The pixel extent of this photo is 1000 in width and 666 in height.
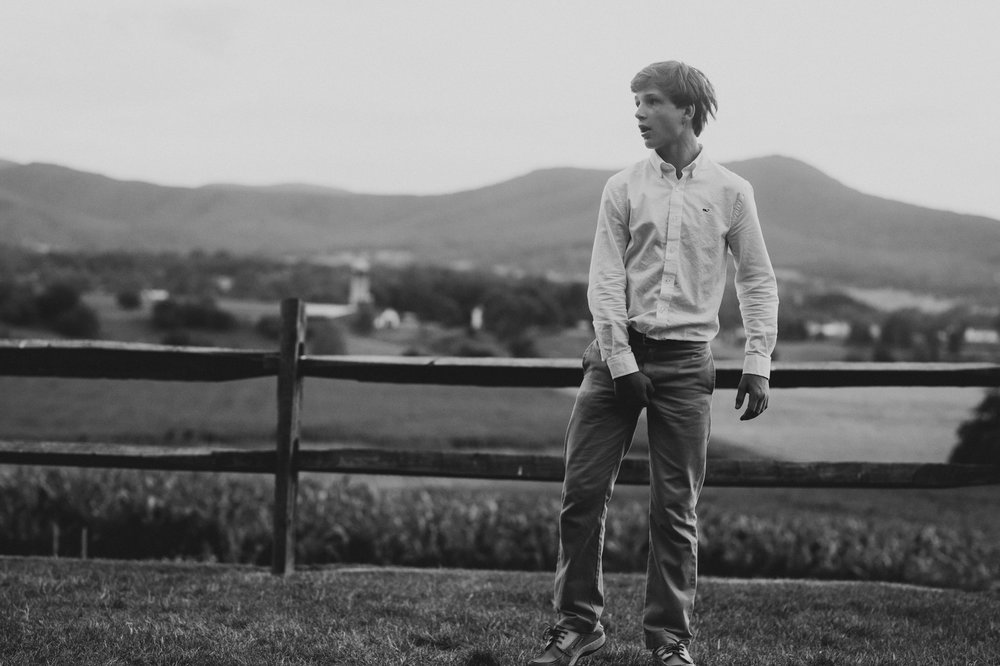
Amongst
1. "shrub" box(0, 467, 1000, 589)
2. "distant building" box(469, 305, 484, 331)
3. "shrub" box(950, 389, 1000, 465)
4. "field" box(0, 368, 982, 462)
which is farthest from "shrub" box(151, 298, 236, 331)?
"shrub" box(0, 467, 1000, 589)

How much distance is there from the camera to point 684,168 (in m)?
3.49

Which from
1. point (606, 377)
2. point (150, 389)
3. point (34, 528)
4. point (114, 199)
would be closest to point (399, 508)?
point (34, 528)

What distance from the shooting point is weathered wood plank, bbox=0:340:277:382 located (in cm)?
497

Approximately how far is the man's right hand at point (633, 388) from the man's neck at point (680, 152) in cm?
77

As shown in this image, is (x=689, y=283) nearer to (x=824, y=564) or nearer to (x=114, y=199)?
(x=824, y=564)

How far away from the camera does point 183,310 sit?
43625mm

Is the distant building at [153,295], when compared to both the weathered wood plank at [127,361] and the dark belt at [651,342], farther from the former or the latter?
the dark belt at [651,342]

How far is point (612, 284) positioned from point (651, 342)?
10.1 inches

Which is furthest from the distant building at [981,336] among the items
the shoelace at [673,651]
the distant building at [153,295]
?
the shoelace at [673,651]

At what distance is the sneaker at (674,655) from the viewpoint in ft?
11.2

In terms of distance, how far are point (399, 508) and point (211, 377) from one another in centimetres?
372

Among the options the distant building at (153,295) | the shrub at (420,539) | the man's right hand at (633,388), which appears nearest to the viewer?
the man's right hand at (633,388)

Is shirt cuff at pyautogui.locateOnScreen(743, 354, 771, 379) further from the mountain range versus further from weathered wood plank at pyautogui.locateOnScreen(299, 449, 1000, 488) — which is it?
the mountain range

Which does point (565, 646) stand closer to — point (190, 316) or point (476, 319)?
point (476, 319)
